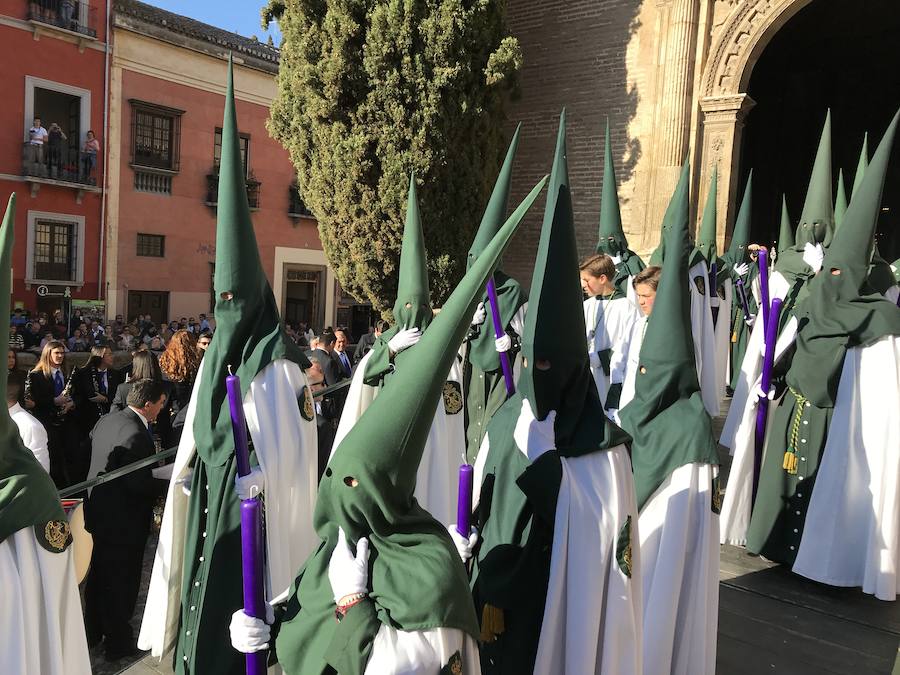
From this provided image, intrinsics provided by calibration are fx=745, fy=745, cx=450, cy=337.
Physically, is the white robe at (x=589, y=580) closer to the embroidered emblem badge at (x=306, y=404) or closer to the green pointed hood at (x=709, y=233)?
the embroidered emblem badge at (x=306, y=404)

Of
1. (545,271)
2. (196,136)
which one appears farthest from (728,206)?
(196,136)

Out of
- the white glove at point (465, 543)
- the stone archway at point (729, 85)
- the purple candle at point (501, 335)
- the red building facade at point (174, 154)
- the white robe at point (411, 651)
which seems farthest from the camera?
the red building facade at point (174, 154)

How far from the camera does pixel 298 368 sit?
393 cm

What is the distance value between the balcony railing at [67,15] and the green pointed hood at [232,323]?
1875cm

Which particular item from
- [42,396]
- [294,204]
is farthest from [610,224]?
[294,204]

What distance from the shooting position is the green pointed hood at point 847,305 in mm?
4801

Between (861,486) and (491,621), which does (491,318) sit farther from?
(491,621)

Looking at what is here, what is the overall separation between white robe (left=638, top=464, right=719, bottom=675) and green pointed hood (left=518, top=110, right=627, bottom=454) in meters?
0.79

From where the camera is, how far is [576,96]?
13148mm

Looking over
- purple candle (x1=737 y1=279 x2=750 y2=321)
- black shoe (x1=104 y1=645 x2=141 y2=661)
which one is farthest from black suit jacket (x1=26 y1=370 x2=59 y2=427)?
purple candle (x1=737 y1=279 x2=750 y2=321)

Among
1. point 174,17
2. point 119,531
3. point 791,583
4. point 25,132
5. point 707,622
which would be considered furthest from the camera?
point 174,17

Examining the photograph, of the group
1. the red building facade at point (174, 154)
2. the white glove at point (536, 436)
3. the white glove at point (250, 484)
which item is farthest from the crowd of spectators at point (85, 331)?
the white glove at point (536, 436)

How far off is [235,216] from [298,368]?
Answer: 853 mm

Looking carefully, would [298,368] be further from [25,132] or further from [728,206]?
[25,132]
